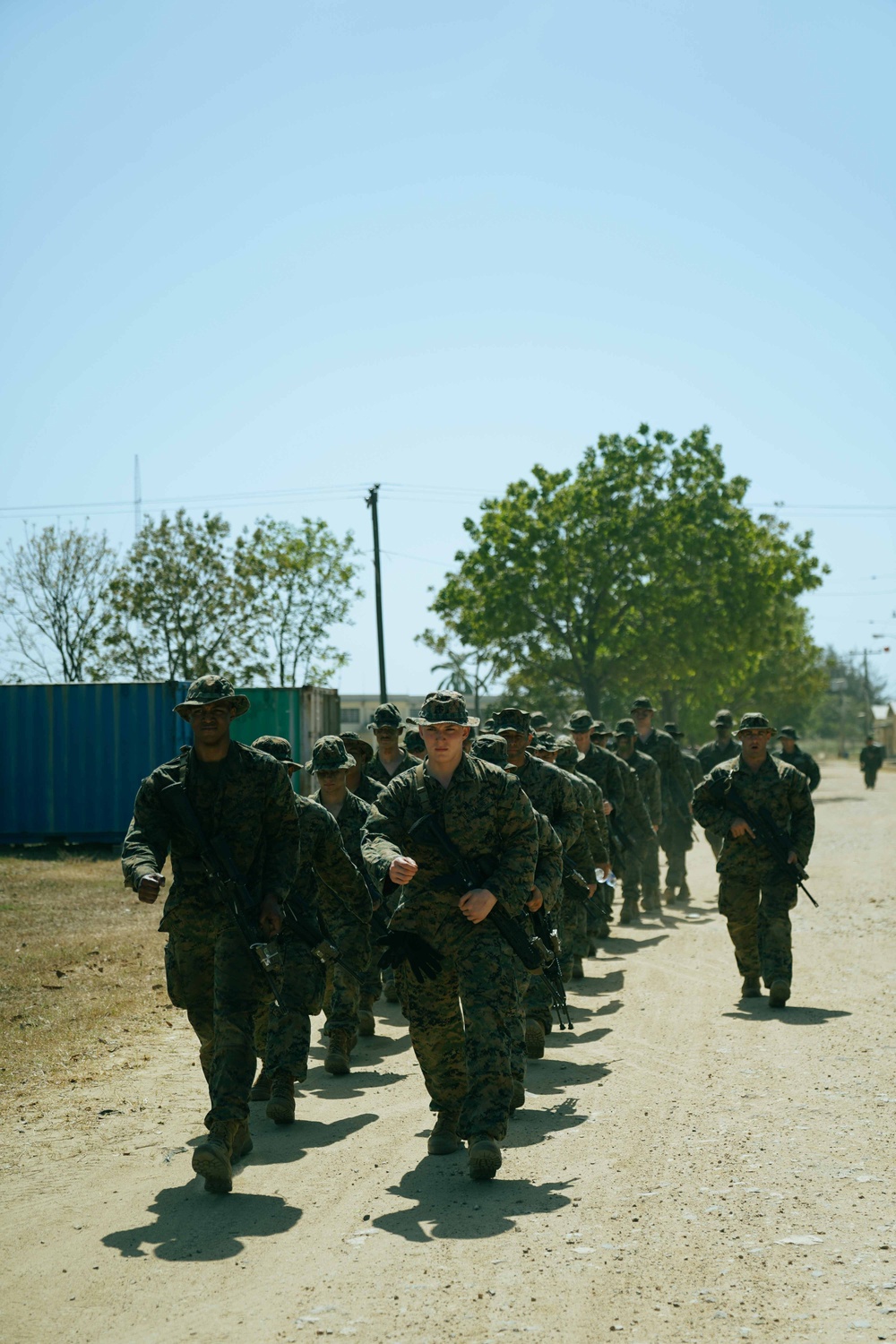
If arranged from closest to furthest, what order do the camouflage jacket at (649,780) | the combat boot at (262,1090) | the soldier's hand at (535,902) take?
the soldier's hand at (535,902) → the combat boot at (262,1090) → the camouflage jacket at (649,780)

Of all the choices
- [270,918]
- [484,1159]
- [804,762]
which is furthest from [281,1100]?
[804,762]

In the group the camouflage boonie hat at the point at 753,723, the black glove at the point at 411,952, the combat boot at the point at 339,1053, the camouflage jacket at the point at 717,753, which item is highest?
the camouflage boonie hat at the point at 753,723

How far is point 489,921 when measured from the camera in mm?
6086

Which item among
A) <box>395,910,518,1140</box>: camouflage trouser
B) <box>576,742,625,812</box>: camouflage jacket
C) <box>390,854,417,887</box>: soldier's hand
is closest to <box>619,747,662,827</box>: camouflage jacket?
<box>576,742,625,812</box>: camouflage jacket

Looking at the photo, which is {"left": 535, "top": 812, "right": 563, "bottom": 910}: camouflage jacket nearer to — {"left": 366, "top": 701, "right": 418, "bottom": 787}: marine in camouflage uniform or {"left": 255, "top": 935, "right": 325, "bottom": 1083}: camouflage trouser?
{"left": 255, "top": 935, "right": 325, "bottom": 1083}: camouflage trouser

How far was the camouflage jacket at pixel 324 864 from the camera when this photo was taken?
7.50m

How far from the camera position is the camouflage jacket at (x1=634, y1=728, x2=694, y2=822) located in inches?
649

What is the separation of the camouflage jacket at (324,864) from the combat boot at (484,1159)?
2.04m

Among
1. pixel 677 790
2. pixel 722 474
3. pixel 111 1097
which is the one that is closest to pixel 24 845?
pixel 677 790

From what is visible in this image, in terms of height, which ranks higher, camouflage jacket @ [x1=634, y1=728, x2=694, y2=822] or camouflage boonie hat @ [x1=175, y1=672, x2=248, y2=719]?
camouflage boonie hat @ [x1=175, y1=672, x2=248, y2=719]

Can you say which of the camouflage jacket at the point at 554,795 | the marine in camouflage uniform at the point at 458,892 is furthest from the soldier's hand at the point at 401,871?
the camouflage jacket at the point at 554,795

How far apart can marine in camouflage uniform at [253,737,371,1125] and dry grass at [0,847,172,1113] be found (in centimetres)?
152

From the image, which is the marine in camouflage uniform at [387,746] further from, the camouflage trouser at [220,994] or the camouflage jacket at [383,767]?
the camouflage trouser at [220,994]

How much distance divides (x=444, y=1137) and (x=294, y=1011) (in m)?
1.19
